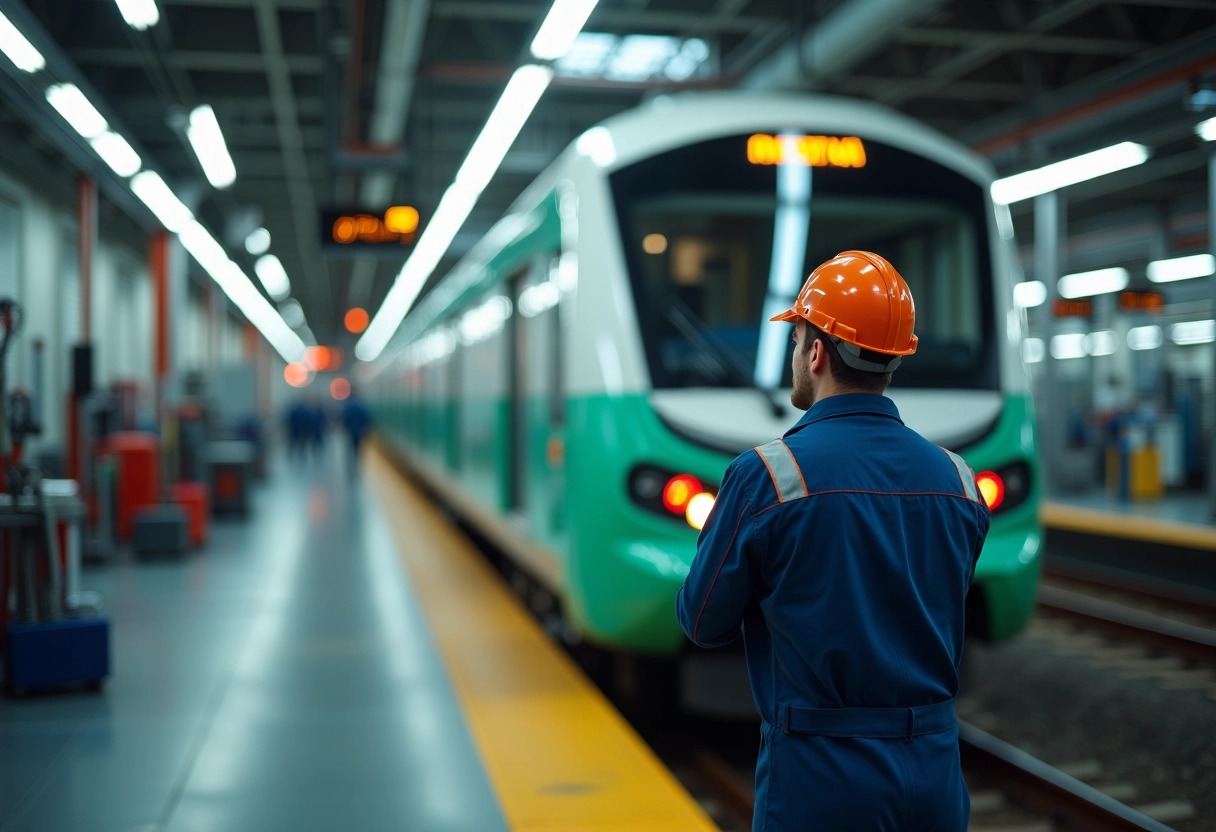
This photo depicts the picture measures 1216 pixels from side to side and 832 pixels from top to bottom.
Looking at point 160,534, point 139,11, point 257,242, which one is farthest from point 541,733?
point 257,242

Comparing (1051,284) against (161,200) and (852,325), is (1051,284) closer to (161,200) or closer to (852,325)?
(161,200)

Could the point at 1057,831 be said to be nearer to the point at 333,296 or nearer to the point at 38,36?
the point at 38,36

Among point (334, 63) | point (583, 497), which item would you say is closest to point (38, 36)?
point (334, 63)

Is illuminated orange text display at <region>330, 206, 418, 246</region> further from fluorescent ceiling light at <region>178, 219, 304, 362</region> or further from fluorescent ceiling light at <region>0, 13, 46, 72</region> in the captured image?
fluorescent ceiling light at <region>0, 13, 46, 72</region>

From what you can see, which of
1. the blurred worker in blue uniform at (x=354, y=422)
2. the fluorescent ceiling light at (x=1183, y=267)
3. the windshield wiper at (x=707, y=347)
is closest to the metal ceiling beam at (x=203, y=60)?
the blurred worker in blue uniform at (x=354, y=422)

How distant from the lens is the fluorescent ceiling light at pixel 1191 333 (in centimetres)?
1802

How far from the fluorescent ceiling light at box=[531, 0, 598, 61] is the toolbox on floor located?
5.76 meters

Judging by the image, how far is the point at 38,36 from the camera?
23.0 ft

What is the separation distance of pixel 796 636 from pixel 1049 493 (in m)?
14.8

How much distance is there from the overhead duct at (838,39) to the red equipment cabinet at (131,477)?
741 cm

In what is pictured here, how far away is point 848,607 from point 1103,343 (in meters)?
21.5

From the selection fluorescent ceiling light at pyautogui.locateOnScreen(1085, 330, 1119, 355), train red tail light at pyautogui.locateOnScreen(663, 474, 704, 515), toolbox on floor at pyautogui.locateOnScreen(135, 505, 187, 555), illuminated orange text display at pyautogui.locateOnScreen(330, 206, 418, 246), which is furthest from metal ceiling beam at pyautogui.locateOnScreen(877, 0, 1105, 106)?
toolbox on floor at pyautogui.locateOnScreen(135, 505, 187, 555)

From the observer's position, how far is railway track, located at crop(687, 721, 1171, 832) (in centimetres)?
439

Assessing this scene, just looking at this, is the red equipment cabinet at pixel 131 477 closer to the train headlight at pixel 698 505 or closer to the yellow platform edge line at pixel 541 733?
the yellow platform edge line at pixel 541 733
